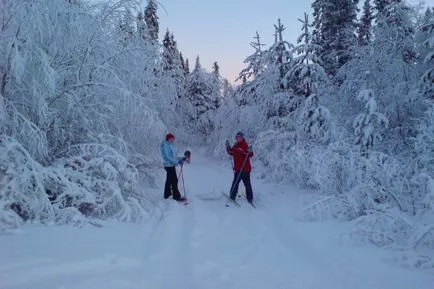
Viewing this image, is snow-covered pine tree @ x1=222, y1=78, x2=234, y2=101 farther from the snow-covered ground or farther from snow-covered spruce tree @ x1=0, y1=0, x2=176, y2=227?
the snow-covered ground

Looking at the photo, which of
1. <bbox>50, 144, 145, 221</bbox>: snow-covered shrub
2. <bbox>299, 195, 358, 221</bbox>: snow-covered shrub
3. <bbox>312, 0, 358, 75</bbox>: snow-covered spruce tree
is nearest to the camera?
<bbox>50, 144, 145, 221</bbox>: snow-covered shrub

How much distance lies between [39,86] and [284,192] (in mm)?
7362

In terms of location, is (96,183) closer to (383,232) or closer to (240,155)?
(240,155)

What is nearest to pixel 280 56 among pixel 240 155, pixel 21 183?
pixel 240 155

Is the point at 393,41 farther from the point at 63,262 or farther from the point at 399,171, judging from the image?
the point at 63,262

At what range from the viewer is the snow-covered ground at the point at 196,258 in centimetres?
453

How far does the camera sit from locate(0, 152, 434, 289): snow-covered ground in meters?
4.53

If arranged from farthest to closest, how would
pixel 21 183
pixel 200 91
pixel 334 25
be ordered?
pixel 200 91, pixel 334 25, pixel 21 183

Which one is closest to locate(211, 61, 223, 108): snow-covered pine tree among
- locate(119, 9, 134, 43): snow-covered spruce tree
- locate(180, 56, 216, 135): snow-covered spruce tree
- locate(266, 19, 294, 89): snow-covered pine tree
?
locate(180, 56, 216, 135): snow-covered spruce tree

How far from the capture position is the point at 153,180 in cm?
1173

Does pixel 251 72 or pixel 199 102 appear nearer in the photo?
pixel 251 72

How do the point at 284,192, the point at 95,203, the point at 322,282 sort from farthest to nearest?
the point at 284,192
the point at 95,203
the point at 322,282

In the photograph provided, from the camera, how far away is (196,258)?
5.47 metres

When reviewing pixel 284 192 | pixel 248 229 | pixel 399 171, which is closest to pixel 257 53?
pixel 284 192
